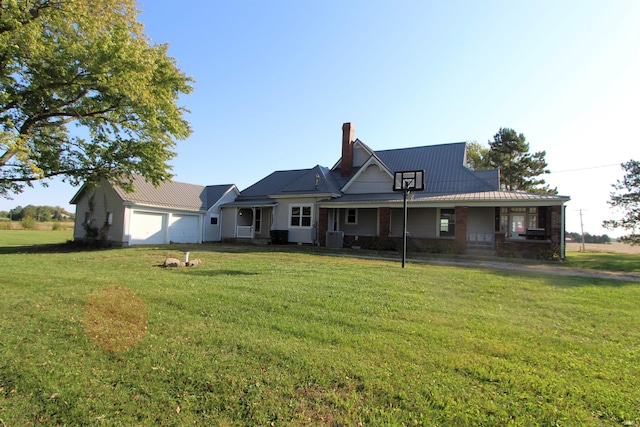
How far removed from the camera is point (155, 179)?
58.5 feet

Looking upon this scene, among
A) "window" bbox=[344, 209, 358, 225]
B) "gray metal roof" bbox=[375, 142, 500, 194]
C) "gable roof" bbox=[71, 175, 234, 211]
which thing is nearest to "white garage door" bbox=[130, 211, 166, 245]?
"gable roof" bbox=[71, 175, 234, 211]

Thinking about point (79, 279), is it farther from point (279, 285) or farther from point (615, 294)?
point (615, 294)

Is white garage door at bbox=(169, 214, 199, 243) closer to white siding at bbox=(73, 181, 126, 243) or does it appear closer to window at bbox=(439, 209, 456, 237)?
white siding at bbox=(73, 181, 126, 243)

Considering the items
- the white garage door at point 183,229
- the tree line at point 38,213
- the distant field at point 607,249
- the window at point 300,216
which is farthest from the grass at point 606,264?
the tree line at point 38,213

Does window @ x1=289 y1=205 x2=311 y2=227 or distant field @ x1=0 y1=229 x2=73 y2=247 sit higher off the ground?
window @ x1=289 y1=205 x2=311 y2=227

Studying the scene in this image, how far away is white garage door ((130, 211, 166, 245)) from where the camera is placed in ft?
71.8

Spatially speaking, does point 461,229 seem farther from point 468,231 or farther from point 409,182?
point 409,182

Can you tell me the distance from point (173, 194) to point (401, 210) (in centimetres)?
1624

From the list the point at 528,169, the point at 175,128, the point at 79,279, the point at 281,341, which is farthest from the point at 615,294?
the point at 528,169

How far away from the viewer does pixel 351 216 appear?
22.5 meters

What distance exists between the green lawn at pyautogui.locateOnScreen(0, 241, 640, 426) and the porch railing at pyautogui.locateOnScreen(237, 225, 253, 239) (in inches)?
663

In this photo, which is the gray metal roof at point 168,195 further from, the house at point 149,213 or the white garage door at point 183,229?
the white garage door at point 183,229

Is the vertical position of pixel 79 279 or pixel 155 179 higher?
pixel 155 179

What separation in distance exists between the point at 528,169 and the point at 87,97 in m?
43.0
